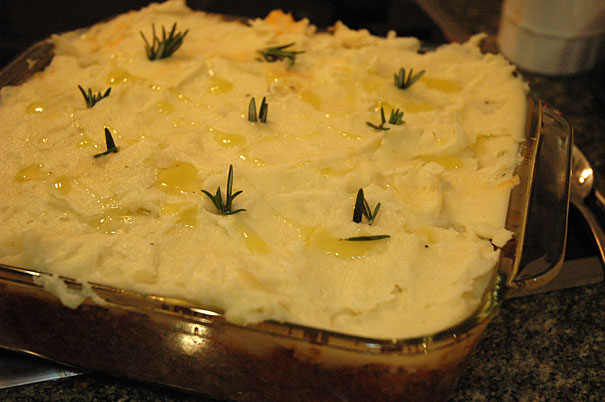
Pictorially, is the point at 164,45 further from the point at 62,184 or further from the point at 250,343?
the point at 250,343

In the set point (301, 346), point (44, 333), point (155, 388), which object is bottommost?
point (155, 388)

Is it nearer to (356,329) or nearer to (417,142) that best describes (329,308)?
(356,329)

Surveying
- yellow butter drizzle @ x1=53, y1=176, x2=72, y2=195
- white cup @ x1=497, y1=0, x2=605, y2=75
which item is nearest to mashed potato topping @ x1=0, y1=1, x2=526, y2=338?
yellow butter drizzle @ x1=53, y1=176, x2=72, y2=195

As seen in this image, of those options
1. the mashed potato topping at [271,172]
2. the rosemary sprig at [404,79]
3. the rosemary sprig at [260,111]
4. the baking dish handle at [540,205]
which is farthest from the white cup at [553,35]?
the rosemary sprig at [260,111]

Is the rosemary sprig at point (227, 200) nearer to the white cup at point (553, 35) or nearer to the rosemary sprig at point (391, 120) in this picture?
the rosemary sprig at point (391, 120)

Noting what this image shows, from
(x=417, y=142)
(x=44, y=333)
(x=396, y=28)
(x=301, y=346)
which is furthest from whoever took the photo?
(x=396, y=28)

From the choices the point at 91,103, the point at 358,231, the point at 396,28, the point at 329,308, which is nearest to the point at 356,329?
the point at 329,308

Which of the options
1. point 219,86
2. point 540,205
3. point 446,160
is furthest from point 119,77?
point 540,205
